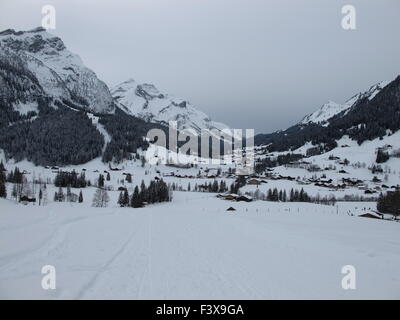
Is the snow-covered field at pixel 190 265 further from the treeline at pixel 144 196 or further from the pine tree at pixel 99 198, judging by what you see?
the treeline at pixel 144 196

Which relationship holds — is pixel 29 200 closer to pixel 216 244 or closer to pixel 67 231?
pixel 67 231

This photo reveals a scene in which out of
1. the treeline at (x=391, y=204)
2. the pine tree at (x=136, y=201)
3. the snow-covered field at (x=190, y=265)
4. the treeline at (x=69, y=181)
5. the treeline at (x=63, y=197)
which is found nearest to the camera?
the snow-covered field at (x=190, y=265)

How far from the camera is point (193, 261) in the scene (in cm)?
1433

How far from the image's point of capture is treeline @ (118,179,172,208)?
72.6 metres

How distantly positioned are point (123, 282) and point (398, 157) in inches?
8326

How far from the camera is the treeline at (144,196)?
238ft

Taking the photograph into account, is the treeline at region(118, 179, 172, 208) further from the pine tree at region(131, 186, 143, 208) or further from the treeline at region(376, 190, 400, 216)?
the treeline at region(376, 190, 400, 216)

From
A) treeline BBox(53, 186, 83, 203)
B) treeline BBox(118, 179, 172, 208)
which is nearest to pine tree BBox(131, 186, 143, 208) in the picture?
treeline BBox(118, 179, 172, 208)

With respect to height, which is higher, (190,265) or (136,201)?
(190,265)

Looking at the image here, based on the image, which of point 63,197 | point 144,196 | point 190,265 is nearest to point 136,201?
point 144,196

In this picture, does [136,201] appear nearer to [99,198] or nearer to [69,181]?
[99,198]

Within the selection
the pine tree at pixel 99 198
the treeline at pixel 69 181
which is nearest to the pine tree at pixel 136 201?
the pine tree at pixel 99 198

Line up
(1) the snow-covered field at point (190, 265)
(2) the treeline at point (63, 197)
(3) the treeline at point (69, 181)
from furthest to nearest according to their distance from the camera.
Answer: (3) the treeline at point (69, 181), (2) the treeline at point (63, 197), (1) the snow-covered field at point (190, 265)

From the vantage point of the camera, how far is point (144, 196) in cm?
7838
